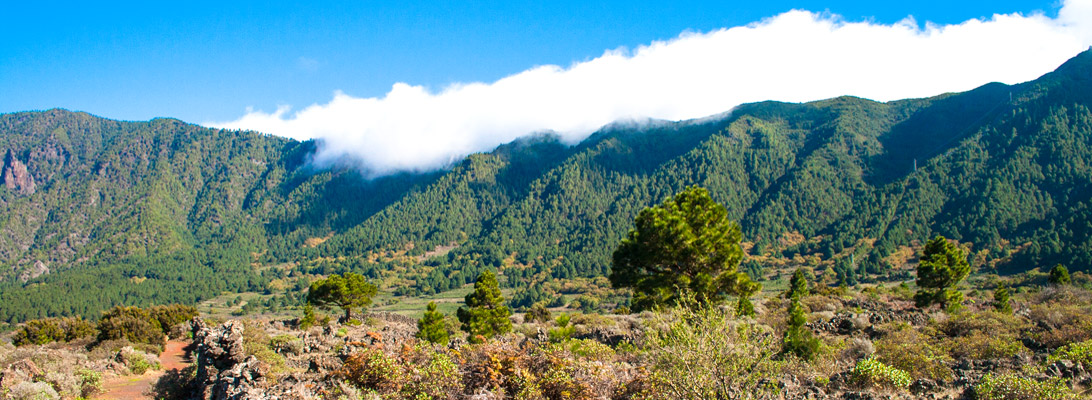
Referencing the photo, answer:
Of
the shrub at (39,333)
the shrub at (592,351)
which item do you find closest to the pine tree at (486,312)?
the shrub at (592,351)

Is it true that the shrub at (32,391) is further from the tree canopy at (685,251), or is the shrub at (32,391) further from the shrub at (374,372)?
the tree canopy at (685,251)

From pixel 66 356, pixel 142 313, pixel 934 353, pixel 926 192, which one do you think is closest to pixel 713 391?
pixel 934 353

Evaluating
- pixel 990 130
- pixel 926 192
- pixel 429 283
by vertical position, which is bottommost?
pixel 429 283

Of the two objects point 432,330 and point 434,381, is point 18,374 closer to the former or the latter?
point 434,381

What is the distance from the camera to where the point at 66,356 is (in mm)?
23188

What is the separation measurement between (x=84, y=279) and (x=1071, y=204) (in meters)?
293

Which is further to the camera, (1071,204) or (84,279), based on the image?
(84,279)

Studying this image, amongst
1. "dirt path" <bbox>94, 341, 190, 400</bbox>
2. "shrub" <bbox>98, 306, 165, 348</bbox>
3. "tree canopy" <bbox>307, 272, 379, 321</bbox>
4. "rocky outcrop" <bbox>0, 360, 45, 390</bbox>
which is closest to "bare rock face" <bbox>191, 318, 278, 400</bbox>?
"dirt path" <bbox>94, 341, 190, 400</bbox>

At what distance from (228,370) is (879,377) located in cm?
1679

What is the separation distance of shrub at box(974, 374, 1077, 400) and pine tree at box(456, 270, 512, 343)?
3073 centimetres

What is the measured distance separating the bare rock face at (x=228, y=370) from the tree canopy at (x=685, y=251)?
17.4m

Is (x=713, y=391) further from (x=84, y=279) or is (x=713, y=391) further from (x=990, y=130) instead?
(x=84, y=279)

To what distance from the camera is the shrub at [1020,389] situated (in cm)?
1203

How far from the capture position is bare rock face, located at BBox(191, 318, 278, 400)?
1135 centimetres
